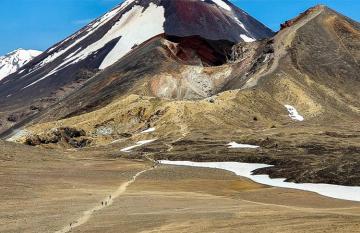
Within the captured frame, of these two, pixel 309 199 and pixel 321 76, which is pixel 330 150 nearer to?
pixel 309 199

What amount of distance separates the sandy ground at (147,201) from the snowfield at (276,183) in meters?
2.17

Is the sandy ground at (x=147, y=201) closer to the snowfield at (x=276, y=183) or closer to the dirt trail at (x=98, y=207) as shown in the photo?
the dirt trail at (x=98, y=207)

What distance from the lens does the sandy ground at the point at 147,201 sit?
31.7m

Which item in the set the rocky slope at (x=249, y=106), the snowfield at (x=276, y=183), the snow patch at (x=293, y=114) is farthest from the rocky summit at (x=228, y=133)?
the snow patch at (x=293, y=114)

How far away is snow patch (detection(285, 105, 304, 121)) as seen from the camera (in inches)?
5207

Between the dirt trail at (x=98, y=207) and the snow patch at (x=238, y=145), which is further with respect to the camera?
the snow patch at (x=238, y=145)

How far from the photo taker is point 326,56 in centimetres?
16425

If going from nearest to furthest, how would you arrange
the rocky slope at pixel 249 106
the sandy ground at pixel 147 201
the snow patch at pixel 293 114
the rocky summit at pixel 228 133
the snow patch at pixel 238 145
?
the sandy ground at pixel 147 201
the rocky summit at pixel 228 133
the rocky slope at pixel 249 106
the snow patch at pixel 238 145
the snow patch at pixel 293 114

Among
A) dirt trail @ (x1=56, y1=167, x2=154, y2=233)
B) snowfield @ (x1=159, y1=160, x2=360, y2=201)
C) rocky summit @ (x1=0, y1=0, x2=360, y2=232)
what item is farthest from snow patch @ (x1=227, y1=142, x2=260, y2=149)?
dirt trail @ (x1=56, y1=167, x2=154, y2=233)

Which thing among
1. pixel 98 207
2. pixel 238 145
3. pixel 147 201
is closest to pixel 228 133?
pixel 238 145

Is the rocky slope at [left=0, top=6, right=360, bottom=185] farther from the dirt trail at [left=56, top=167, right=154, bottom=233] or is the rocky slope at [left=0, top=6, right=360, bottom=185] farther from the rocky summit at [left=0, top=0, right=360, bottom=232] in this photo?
the dirt trail at [left=56, top=167, right=154, bottom=233]

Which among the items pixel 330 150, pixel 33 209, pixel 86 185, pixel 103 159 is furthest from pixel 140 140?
pixel 33 209

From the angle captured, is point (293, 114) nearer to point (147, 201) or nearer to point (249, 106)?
point (249, 106)

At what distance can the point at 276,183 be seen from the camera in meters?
65.0
